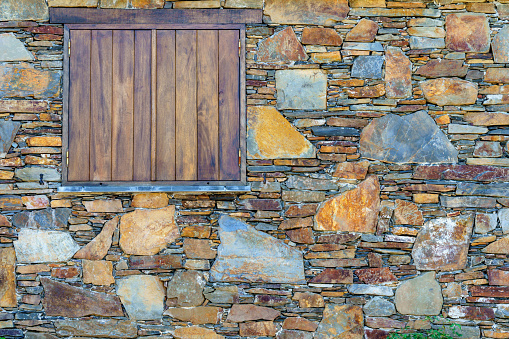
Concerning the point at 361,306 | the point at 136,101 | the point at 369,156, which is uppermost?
the point at 136,101

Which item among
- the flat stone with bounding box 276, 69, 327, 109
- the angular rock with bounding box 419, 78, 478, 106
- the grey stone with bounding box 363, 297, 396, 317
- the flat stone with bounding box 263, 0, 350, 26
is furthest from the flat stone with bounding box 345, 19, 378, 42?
the grey stone with bounding box 363, 297, 396, 317

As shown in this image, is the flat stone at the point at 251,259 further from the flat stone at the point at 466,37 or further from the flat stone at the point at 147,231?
the flat stone at the point at 466,37

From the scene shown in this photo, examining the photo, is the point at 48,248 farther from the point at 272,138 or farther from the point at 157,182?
the point at 272,138

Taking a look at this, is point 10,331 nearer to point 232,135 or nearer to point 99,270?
point 99,270

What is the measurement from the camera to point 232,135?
3.30m

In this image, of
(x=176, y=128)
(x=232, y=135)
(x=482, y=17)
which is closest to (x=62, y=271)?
(x=176, y=128)

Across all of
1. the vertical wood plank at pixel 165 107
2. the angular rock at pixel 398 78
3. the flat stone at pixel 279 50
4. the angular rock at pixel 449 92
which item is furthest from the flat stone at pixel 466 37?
the vertical wood plank at pixel 165 107

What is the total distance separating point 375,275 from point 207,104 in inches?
73.5

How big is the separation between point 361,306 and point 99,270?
2.05 meters

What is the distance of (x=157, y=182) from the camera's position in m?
3.27

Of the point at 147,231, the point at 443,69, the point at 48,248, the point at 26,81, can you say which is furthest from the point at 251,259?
the point at 26,81

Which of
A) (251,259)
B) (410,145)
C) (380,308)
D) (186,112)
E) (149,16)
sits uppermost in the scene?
(149,16)

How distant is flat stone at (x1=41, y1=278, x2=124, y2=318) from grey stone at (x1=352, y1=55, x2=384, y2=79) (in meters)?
2.59

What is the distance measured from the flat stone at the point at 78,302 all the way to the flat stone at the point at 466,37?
3.34 m
